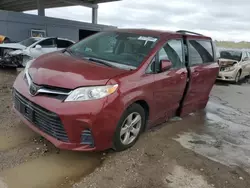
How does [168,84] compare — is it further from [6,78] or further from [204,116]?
[6,78]


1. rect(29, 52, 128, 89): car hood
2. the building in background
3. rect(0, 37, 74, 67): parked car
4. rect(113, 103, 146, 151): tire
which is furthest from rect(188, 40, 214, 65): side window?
the building in background

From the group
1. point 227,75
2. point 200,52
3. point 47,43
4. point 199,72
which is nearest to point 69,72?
point 199,72

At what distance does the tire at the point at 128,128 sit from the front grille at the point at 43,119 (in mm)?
687

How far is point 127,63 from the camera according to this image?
3574 mm

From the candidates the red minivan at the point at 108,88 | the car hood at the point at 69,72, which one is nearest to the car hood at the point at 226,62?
the red minivan at the point at 108,88

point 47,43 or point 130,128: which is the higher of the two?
point 47,43

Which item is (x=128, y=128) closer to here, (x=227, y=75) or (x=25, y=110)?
(x=25, y=110)

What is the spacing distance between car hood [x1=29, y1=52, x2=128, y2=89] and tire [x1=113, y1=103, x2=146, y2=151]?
1.80ft

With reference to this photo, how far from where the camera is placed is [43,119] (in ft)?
9.70

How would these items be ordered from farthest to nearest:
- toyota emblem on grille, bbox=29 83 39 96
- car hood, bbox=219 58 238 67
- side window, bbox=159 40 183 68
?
car hood, bbox=219 58 238 67 < side window, bbox=159 40 183 68 < toyota emblem on grille, bbox=29 83 39 96

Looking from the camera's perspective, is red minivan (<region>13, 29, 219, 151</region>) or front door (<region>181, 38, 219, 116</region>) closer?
red minivan (<region>13, 29, 219, 151</region>)

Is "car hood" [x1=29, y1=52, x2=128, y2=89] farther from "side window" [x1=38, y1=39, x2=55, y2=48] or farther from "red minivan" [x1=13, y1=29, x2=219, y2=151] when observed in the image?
"side window" [x1=38, y1=39, x2=55, y2=48]

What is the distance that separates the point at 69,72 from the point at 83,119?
0.67 meters

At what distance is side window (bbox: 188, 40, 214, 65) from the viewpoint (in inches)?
187
